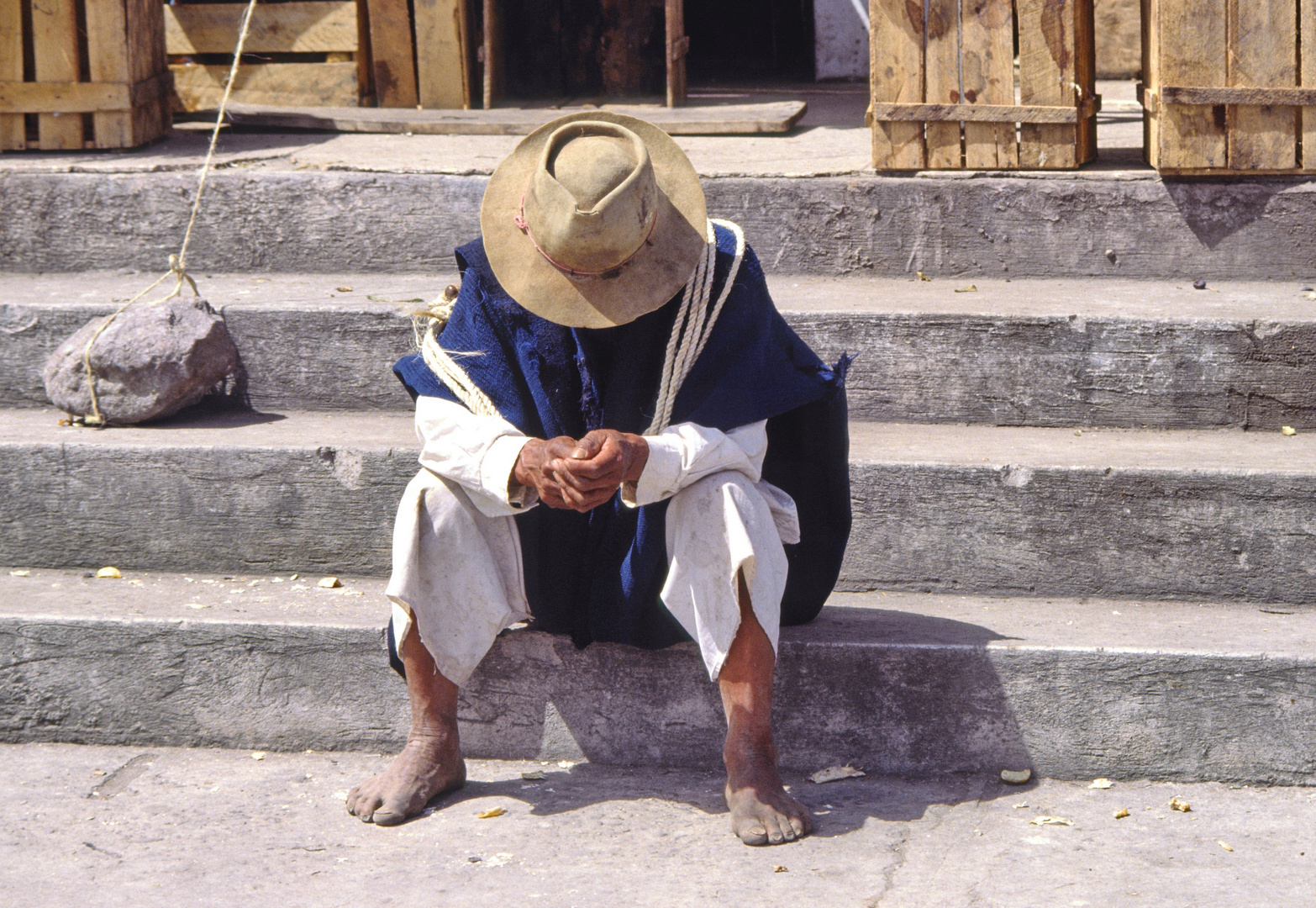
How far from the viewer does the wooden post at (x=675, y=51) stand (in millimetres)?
5777

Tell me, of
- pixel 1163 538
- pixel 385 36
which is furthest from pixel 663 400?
pixel 385 36

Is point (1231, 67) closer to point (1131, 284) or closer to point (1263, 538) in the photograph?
point (1131, 284)

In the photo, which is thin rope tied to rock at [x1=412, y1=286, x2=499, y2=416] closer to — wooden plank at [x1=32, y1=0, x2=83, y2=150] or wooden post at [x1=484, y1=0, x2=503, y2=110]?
wooden plank at [x1=32, y1=0, x2=83, y2=150]

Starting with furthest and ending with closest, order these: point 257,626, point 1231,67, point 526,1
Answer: point 526,1 < point 1231,67 < point 257,626

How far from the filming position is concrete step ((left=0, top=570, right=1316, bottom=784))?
2.84m

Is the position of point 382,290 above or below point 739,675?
above

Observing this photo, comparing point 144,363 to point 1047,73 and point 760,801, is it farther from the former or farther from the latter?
point 1047,73

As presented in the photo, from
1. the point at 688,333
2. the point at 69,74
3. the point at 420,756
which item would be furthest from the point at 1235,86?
the point at 69,74

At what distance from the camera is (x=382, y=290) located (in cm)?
409

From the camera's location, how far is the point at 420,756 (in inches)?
109

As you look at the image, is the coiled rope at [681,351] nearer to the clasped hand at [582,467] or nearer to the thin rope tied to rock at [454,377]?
the thin rope tied to rock at [454,377]

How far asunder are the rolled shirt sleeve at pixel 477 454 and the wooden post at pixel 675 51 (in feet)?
11.4

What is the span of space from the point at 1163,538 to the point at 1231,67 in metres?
1.58

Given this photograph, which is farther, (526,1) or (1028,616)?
(526,1)
